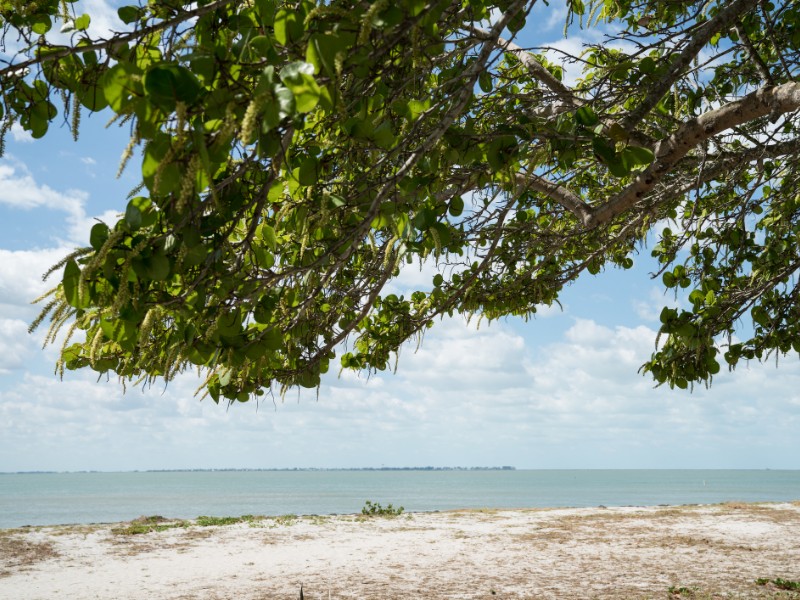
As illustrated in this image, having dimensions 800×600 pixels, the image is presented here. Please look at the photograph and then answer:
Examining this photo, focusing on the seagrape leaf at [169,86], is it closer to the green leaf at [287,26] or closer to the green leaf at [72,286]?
the green leaf at [287,26]

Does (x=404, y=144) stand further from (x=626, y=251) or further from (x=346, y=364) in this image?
(x=626, y=251)

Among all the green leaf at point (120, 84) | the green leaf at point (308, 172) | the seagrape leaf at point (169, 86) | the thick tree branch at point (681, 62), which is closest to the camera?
the seagrape leaf at point (169, 86)

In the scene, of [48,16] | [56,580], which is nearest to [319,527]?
[56,580]

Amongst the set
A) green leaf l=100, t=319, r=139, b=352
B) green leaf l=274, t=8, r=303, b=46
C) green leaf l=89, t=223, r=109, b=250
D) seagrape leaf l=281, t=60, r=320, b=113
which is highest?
green leaf l=274, t=8, r=303, b=46

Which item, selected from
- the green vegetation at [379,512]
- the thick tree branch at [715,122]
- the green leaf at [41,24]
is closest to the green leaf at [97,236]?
the green leaf at [41,24]

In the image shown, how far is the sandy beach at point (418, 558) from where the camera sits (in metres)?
7.07

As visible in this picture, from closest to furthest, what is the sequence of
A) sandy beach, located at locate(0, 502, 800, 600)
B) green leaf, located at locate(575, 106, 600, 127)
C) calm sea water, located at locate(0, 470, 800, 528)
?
green leaf, located at locate(575, 106, 600, 127) → sandy beach, located at locate(0, 502, 800, 600) → calm sea water, located at locate(0, 470, 800, 528)

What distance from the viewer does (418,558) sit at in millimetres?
9086

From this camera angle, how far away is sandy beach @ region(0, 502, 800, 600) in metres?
7.07

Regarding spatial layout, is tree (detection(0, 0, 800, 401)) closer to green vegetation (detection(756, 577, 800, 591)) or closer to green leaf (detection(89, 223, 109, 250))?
green leaf (detection(89, 223, 109, 250))

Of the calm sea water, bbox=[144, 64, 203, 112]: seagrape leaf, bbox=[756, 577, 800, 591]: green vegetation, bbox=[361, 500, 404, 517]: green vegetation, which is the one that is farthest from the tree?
the calm sea water

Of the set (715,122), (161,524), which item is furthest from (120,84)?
(161,524)

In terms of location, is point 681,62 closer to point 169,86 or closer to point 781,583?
point 169,86

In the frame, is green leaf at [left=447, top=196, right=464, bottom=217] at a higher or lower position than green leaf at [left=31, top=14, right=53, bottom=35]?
lower
